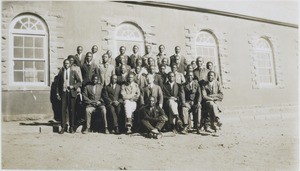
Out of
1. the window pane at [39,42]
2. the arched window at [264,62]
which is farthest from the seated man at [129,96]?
the arched window at [264,62]

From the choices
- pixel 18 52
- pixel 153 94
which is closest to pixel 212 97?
pixel 153 94

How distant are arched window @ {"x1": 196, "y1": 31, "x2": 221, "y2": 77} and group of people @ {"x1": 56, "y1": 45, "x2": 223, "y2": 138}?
177cm

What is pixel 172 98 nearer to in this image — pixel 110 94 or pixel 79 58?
pixel 110 94

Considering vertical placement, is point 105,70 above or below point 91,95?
above

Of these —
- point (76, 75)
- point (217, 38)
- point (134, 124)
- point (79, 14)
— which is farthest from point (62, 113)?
point (217, 38)

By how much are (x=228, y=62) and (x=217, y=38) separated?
2.20ft

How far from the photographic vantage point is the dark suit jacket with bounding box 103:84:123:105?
4.82m

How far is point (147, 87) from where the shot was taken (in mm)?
5074

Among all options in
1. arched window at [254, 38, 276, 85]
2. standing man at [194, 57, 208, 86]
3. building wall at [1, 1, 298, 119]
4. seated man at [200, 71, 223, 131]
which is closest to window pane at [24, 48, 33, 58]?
building wall at [1, 1, 298, 119]

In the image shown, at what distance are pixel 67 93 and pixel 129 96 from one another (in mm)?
1029

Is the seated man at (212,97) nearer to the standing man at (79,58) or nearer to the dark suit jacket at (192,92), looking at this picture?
the dark suit jacket at (192,92)

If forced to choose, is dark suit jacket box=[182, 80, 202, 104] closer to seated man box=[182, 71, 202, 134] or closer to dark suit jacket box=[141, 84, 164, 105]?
seated man box=[182, 71, 202, 134]

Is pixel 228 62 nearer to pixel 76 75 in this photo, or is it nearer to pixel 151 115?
pixel 151 115

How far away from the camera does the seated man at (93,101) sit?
468cm
